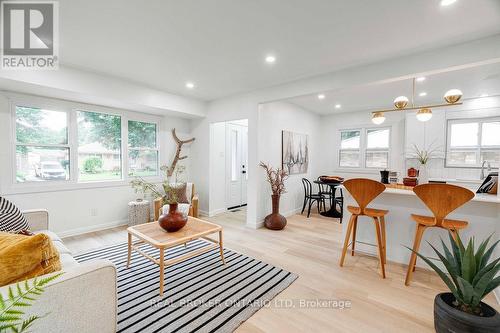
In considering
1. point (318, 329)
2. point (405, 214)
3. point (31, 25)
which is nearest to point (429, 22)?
point (405, 214)

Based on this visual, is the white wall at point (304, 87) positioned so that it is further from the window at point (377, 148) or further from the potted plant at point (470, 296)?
the window at point (377, 148)

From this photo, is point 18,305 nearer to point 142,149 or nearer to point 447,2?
point 447,2

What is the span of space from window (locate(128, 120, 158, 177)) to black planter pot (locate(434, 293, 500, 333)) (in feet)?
15.1

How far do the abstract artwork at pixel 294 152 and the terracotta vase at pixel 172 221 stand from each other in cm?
284

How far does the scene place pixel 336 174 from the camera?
6203 mm

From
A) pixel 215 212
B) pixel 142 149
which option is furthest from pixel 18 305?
pixel 215 212

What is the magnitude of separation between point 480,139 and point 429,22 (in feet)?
12.6

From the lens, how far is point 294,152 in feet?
17.1

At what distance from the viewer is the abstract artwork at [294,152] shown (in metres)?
4.89

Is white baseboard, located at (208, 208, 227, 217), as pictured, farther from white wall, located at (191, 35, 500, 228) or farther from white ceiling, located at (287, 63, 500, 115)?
A: white ceiling, located at (287, 63, 500, 115)

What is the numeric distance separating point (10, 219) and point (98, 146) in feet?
7.48

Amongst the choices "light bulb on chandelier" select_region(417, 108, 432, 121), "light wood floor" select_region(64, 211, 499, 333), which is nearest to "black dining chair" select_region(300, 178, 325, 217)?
"light wood floor" select_region(64, 211, 499, 333)

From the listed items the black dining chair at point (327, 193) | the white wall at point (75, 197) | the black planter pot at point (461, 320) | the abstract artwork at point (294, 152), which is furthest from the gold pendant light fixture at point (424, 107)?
the white wall at point (75, 197)

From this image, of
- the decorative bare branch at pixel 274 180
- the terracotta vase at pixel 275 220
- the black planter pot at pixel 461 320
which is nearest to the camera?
the black planter pot at pixel 461 320
